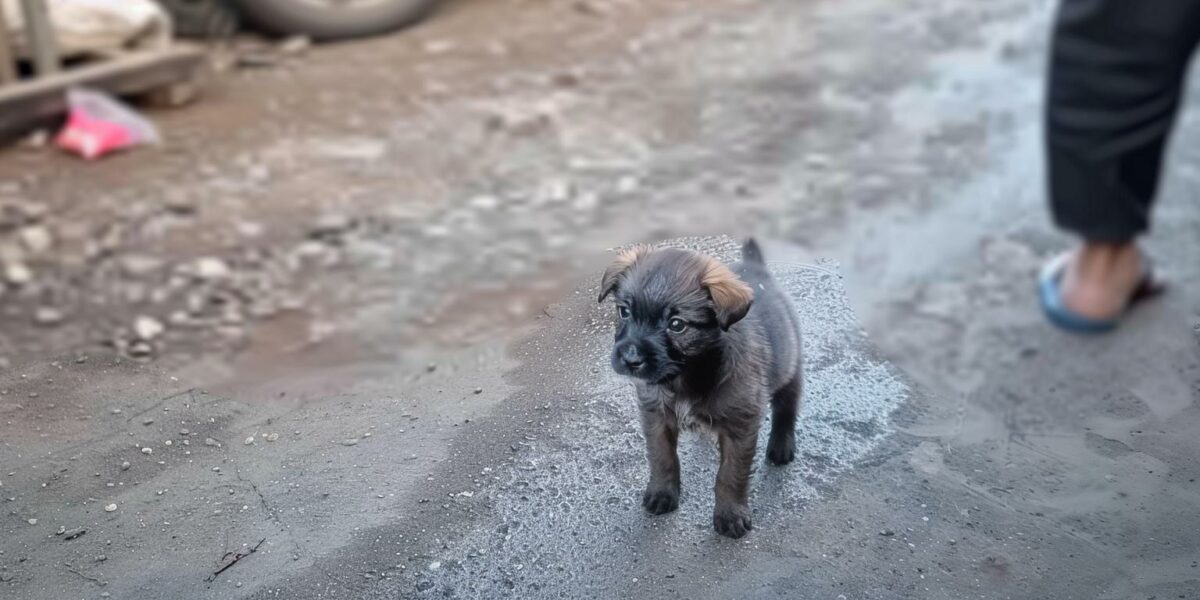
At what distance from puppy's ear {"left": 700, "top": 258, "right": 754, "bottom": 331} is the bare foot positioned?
81 cm

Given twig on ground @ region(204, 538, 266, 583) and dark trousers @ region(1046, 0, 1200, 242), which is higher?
dark trousers @ region(1046, 0, 1200, 242)

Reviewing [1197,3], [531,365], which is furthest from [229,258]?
[1197,3]

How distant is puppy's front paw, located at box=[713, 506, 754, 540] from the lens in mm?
3395

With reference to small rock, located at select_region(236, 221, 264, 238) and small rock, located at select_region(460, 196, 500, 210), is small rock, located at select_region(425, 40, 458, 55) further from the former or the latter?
small rock, located at select_region(236, 221, 264, 238)

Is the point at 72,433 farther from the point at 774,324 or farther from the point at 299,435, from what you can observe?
the point at 774,324

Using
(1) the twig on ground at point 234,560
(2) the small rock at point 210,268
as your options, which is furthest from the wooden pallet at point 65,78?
(1) the twig on ground at point 234,560

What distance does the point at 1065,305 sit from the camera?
2.83m

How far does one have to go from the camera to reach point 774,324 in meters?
3.55

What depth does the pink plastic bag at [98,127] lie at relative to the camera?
516 centimetres

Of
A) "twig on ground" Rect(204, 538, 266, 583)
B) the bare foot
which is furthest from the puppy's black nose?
"twig on ground" Rect(204, 538, 266, 583)

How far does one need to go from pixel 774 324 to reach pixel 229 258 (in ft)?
7.02

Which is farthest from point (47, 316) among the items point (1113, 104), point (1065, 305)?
point (1113, 104)

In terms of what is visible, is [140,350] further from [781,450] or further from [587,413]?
[781,450]

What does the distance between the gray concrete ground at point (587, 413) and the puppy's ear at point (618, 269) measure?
694 millimetres
